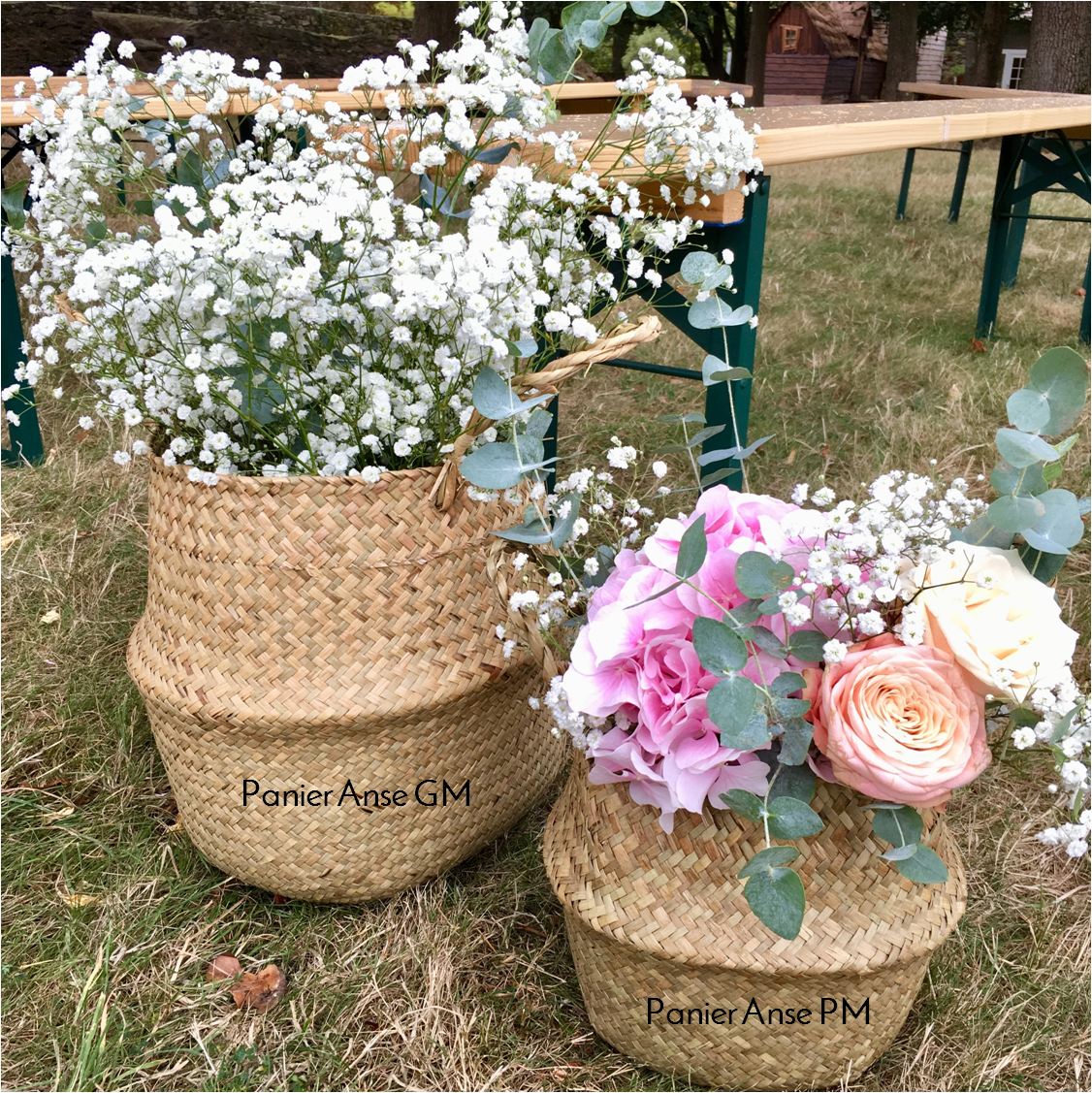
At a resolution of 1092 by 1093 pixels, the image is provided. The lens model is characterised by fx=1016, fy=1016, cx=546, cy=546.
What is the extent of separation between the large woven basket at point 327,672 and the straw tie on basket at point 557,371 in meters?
0.05

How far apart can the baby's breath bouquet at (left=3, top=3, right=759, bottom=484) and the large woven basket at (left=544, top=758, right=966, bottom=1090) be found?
0.50 meters

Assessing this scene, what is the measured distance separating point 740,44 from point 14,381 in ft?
42.2

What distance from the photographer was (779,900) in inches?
34.7

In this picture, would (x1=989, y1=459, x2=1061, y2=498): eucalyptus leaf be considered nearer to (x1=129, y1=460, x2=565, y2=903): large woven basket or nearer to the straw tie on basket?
the straw tie on basket

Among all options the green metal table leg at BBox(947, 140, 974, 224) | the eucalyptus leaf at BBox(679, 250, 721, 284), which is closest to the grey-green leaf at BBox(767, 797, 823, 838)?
the eucalyptus leaf at BBox(679, 250, 721, 284)

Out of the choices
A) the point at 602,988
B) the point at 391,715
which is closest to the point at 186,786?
the point at 391,715

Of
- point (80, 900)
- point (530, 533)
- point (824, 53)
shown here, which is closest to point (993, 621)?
point (530, 533)

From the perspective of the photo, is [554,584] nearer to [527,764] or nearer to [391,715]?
[391,715]

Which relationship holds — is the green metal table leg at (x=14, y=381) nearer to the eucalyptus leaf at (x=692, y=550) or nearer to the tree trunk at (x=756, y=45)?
the eucalyptus leaf at (x=692, y=550)

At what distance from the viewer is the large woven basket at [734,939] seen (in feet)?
3.34

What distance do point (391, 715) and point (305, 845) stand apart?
0.25 metres

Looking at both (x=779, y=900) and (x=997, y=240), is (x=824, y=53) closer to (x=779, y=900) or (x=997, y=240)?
(x=997, y=240)

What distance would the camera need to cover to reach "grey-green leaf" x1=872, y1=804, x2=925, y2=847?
0.96 m

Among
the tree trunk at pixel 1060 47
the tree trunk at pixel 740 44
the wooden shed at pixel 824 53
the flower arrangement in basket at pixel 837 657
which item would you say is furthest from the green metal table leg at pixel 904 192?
the wooden shed at pixel 824 53
